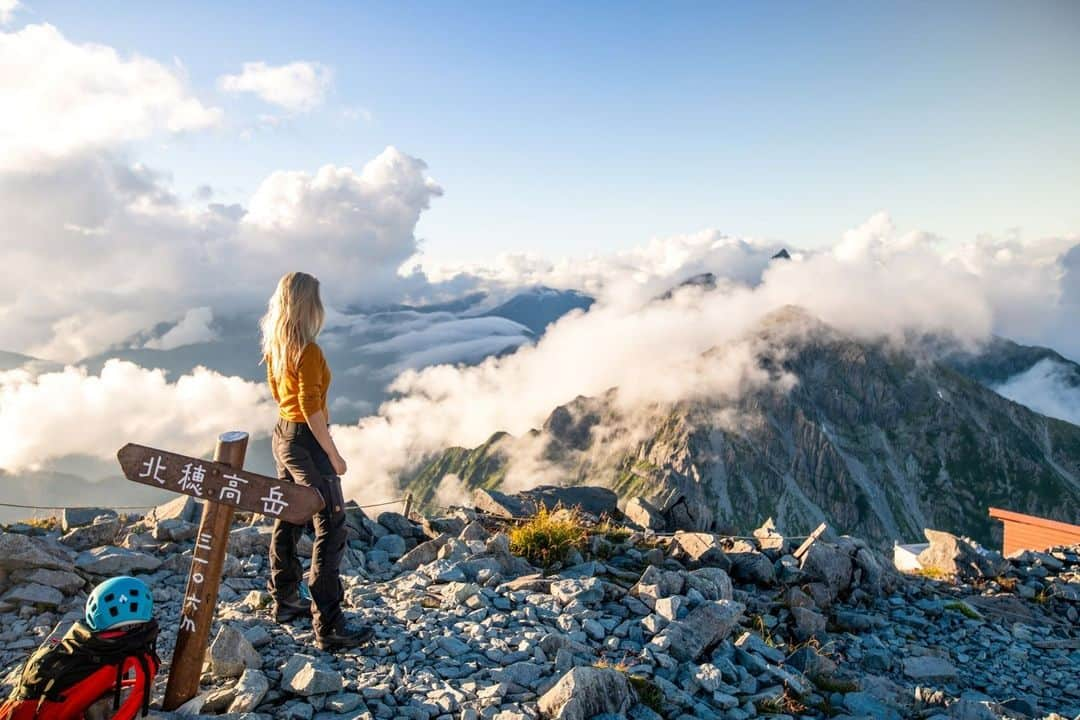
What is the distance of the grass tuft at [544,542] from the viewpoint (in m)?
11.8

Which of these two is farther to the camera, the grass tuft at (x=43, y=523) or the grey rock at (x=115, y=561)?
the grass tuft at (x=43, y=523)

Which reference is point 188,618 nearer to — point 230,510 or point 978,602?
point 230,510

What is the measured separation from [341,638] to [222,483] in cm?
244

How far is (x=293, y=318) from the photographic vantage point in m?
7.06

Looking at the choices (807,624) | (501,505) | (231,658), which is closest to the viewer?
(231,658)

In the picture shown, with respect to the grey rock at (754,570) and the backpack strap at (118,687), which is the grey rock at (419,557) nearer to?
the grey rock at (754,570)

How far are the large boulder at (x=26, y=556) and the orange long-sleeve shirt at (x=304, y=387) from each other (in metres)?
5.44

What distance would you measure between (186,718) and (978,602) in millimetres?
15430

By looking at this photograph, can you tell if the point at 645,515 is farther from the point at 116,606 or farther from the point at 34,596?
the point at 116,606

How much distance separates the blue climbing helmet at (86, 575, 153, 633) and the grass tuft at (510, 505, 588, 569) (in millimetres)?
6961

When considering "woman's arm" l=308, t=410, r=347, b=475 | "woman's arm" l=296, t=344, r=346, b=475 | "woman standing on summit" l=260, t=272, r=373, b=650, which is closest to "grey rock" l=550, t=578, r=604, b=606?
"woman standing on summit" l=260, t=272, r=373, b=650

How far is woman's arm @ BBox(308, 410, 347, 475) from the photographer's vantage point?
23.1 feet

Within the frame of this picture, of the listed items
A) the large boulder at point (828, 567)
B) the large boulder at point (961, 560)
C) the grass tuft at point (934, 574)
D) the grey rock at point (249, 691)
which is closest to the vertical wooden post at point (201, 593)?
the grey rock at point (249, 691)

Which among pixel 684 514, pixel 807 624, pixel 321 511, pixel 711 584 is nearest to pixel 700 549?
pixel 711 584
